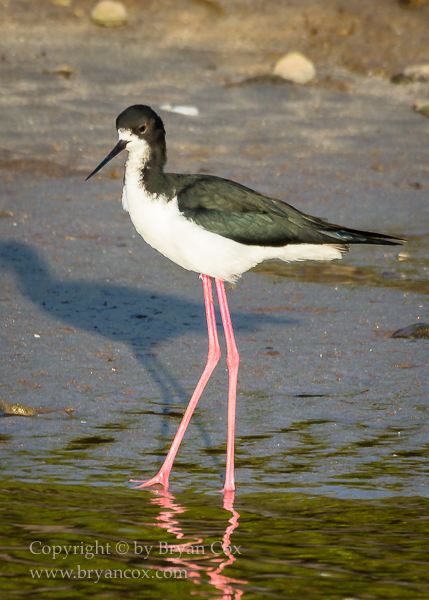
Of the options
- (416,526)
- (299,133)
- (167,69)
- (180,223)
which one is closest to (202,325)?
(180,223)

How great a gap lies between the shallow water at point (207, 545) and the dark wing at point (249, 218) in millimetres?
1263

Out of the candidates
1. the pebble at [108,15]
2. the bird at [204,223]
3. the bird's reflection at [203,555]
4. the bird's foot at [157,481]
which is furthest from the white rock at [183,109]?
Answer: the bird's reflection at [203,555]

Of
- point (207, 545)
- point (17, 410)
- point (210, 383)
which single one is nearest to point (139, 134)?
point (17, 410)

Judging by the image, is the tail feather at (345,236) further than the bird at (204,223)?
Yes

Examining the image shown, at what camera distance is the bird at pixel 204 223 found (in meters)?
4.51

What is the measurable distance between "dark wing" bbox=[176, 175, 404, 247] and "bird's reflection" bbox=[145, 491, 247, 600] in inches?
51.7

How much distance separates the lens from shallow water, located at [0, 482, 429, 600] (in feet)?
11.3

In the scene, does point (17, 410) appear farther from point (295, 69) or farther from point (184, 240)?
point (295, 69)

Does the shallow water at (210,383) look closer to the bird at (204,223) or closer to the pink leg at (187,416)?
the pink leg at (187,416)

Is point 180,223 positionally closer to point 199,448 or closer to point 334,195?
point 199,448

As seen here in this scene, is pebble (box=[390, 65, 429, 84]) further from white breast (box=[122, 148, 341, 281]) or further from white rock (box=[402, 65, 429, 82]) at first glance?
white breast (box=[122, 148, 341, 281])

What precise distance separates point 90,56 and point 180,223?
1058cm

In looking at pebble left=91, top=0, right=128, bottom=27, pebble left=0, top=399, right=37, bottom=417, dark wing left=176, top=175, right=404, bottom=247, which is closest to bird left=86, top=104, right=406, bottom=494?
dark wing left=176, top=175, right=404, bottom=247

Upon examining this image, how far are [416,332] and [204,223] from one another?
2.42 meters
